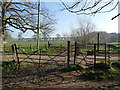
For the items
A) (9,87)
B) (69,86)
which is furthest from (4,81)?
(69,86)

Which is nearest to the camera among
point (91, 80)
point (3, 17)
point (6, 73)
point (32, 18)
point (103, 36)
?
point (91, 80)

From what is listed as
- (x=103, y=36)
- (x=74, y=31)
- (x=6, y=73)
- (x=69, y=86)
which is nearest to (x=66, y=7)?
(x=69, y=86)

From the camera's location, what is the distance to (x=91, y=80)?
4395 millimetres

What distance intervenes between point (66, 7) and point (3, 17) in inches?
225

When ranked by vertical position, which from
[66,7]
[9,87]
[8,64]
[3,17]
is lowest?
[9,87]

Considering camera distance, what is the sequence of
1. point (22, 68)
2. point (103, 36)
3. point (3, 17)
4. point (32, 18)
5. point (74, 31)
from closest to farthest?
point (22, 68)
point (3, 17)
point (32, 18)
point (74, 31)
point (103, 36)

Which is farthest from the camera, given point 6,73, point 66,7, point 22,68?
point 22,68

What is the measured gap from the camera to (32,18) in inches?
311

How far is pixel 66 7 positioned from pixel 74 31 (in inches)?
263

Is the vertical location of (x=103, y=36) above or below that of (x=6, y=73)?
above

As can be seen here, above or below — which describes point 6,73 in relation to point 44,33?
below

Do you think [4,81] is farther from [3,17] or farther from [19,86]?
[3,17]

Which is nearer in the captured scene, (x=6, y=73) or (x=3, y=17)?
(x=6, y=73)

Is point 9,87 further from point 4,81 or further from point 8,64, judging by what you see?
point 8,64
